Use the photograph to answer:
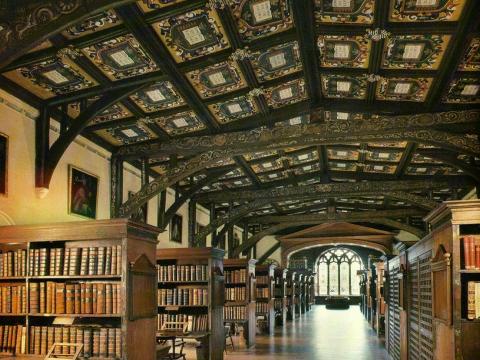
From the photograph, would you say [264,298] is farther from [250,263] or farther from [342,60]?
[342,60]

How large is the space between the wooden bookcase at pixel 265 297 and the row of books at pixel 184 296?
21.9 feet

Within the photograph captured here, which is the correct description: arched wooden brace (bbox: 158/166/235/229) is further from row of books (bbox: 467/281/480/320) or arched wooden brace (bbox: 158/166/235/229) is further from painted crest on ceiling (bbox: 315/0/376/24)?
row of books (bbox: 467/281/480/320)

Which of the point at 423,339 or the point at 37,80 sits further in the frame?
the point at 37,80

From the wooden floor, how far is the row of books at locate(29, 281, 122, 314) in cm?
535

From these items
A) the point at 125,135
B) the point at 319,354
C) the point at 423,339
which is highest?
the point at 125,135

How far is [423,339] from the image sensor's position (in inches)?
294

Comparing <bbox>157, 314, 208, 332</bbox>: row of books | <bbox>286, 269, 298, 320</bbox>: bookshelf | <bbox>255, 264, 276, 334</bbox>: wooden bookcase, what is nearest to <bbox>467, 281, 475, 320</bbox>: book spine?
<bbox>157, 314, 208, 332</bbox>: row of books

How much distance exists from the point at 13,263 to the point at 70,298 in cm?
94

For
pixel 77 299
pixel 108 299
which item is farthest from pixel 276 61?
pixel 77 299

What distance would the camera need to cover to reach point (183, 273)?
10.3 metres

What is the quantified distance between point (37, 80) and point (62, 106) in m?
0.99

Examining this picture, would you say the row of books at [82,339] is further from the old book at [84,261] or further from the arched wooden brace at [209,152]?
the arched wooden brace at [209,152]

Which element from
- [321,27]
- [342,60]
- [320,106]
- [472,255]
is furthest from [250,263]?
[472,255]

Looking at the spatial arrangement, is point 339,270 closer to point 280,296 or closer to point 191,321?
point 280,296
